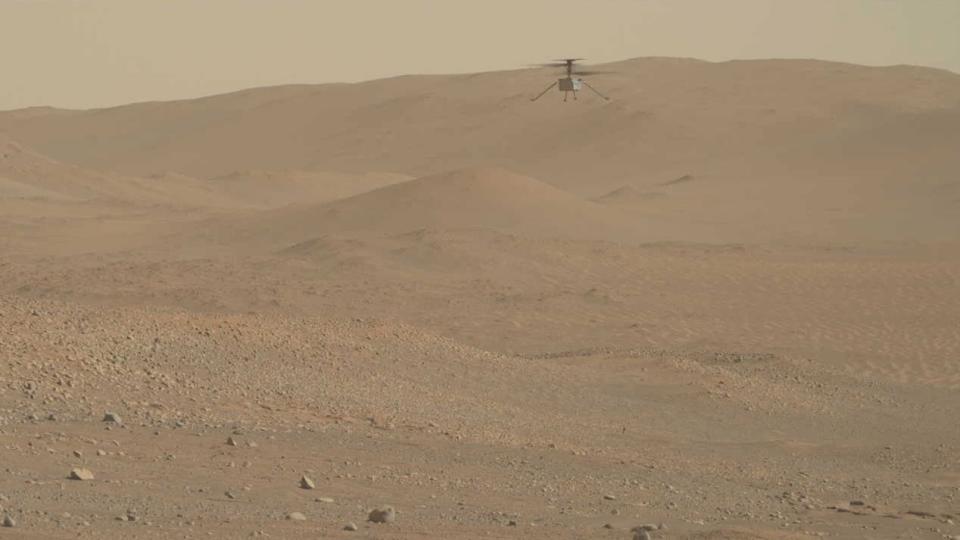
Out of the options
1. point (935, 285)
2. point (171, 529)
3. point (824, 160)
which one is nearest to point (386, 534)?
point (171, 529)

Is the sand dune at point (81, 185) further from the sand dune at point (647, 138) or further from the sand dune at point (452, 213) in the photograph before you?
the sand dune at point (452, 213)

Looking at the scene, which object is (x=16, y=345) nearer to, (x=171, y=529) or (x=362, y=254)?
(x=171, y=529)

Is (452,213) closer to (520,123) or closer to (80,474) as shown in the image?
(80,474)

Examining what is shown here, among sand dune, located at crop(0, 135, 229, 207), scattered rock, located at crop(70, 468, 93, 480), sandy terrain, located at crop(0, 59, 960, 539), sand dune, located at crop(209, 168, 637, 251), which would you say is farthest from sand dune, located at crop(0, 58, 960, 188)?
scattered rock, located at crop(70, 468, 93, 480)

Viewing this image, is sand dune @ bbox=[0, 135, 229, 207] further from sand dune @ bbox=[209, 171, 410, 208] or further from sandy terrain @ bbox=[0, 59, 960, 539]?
A: sand dune @ bbox=[209, 171, 410, 208]

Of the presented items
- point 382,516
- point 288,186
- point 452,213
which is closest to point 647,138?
point 288,186

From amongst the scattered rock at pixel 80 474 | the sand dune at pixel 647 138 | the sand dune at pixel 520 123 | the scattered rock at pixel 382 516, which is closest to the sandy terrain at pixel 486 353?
the scattered rock at pixel 80 474
